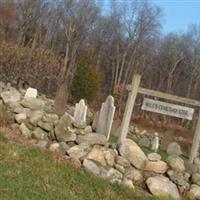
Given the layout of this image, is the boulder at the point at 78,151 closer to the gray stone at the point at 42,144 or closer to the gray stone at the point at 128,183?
the gray stone at the point at 42,144

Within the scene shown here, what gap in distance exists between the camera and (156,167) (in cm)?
929

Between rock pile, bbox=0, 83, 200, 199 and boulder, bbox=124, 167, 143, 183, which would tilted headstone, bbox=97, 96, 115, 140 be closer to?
rock pile, bbox=0, 83, 200, 199

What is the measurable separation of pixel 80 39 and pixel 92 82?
22.2m

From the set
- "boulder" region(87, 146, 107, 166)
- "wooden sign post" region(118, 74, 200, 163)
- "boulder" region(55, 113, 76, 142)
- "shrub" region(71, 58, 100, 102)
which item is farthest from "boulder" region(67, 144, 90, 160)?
"shrub" region(71, 58, 100, 102)

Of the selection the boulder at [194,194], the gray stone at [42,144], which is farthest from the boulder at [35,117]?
the boulder at [194,194]

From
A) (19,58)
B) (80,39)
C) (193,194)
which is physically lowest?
(193,194)

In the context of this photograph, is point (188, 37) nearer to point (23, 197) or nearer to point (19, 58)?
point (19, 58)

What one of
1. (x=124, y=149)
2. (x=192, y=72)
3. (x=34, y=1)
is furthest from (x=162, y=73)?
(x=124, y=149)

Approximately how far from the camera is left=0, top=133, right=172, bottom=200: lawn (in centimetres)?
634

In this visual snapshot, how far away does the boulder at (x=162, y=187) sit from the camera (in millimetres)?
8430

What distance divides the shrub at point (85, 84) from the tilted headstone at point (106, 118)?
772 inches

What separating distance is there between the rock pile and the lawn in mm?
628

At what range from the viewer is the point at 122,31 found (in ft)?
189

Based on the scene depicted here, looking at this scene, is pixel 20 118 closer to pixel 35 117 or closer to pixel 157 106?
pixel 35 117
